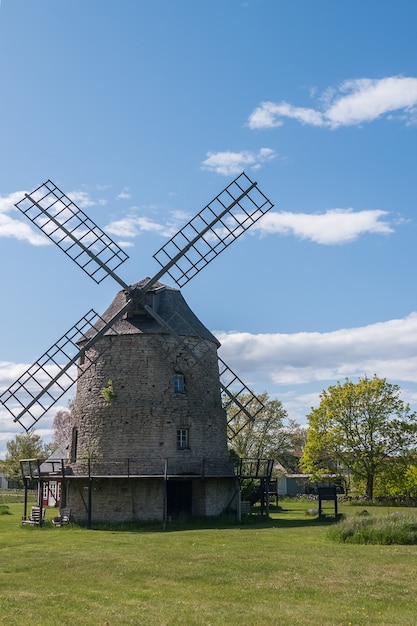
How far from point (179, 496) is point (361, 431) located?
774 inches

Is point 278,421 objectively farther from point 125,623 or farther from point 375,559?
point 125,623

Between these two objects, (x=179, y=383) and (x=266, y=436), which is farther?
(x=266, y=436)

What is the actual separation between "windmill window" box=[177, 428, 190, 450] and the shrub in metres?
10.1

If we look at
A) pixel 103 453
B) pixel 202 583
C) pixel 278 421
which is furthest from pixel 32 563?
pixel 278 421

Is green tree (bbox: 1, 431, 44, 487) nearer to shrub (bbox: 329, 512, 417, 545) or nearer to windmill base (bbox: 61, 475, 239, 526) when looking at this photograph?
windmill base (bbox: 61, 475, 239, 526)

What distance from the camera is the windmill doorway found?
3319 cm

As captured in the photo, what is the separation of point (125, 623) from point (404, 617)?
16.5 feet

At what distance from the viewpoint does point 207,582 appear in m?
15.8

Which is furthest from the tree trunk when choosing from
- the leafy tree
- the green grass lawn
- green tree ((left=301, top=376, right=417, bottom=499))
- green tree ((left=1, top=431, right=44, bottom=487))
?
green tree ((left=1, top=431, right=44, bottom=487))

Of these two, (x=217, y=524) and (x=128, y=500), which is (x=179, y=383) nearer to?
(x=128, y=500)

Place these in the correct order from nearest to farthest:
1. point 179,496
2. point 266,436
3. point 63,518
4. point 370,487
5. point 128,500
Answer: point 128,500 < point 63,518 < point 179,496 < point 370,487 < point 266,436

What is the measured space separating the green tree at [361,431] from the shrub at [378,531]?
984 inches

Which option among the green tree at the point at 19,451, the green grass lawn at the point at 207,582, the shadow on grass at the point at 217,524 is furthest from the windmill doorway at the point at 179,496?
the green tree at the point at 19,451

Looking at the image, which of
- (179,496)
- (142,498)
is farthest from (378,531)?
(179,496)
